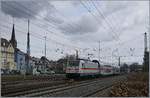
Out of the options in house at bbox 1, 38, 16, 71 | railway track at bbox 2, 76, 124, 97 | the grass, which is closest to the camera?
the grass

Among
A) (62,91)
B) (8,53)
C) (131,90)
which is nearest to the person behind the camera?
(131,90)

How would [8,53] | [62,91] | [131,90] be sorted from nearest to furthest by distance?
[131,90], [62,91], [8,53]

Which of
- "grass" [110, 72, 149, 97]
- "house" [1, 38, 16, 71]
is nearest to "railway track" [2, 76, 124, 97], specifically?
"grass" [110, 72, 149, 97]

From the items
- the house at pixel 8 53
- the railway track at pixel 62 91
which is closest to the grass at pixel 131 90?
the railway track at pixel 62 91

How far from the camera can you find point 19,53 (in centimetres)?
11362

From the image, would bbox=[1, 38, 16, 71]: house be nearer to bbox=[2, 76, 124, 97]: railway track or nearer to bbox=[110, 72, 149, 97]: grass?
bbox=[2, 76, 124, 97]: railway track

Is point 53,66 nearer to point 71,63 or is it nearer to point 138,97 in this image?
point 71,63

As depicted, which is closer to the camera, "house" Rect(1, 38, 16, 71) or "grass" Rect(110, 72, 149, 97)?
"grass" Rect(110, 72, 149, 97)

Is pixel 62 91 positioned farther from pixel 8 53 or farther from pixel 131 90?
pixel 8 53

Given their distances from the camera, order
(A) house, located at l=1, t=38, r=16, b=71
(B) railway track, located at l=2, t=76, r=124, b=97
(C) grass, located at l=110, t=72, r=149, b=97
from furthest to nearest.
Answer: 1. (A) house, located at l=1, t=38, r=16, b=71
2. (B) railway track, located at l=2, t=76, r=124, b=97
3. (C) grass, located at l=110, t=72, r=149, b=97

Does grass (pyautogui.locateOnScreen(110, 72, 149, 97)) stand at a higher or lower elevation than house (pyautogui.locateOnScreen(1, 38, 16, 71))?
lower

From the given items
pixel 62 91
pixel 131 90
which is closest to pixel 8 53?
pixel 62 91

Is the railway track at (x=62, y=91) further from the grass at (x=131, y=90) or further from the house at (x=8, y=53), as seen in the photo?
the house at (x=8, y=53)

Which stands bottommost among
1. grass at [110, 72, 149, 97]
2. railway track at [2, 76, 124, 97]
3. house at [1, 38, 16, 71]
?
railway track at [2, 76, 124, 97]
